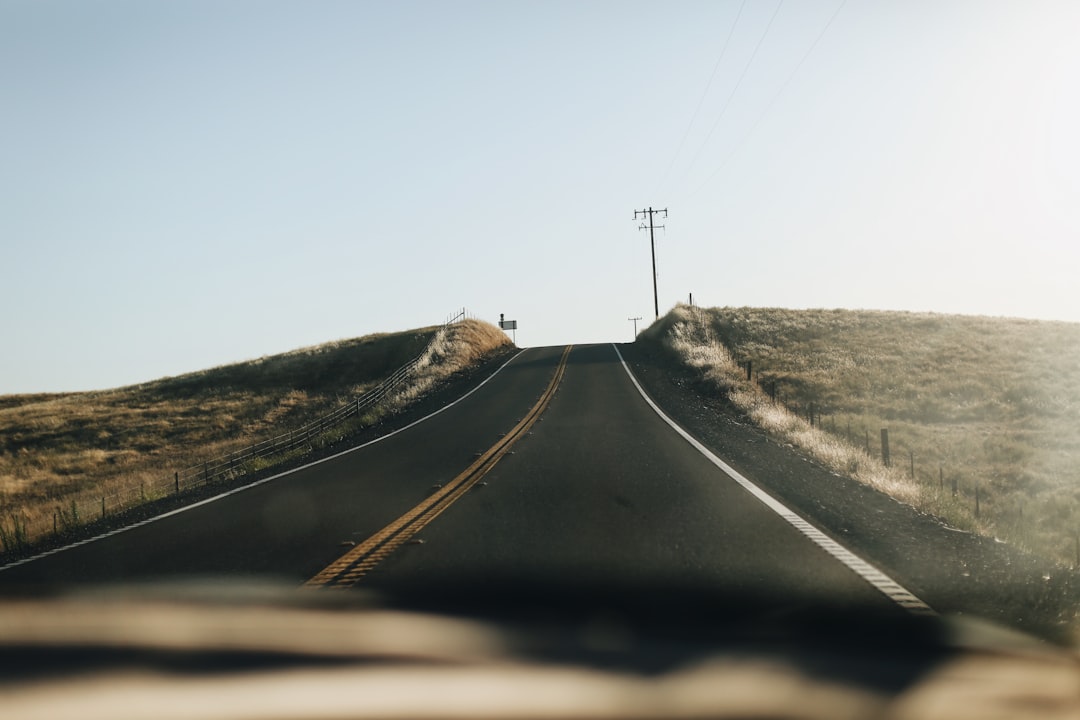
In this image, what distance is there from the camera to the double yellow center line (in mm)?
7168

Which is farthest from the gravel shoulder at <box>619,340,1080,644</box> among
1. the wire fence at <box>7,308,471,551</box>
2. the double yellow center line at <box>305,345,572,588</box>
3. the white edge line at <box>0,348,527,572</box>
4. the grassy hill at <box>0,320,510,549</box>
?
the grassy hill at <box>0,320,510,549</box>

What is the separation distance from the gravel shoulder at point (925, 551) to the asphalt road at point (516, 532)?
0.52 metres

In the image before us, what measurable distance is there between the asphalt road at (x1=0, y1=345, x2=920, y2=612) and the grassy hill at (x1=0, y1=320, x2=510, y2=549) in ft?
37.0

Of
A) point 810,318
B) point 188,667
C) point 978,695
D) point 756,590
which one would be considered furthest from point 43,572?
point 810,318

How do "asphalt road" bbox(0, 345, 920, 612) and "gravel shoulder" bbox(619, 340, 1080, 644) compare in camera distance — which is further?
"asphalt road" bbox(0, 345, 920, 612)

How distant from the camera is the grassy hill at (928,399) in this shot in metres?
16.8

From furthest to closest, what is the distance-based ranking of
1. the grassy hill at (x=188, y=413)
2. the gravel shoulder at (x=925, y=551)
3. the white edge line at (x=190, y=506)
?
1. the grassy hill at (x=188, y=413)
2. the white edge line at (x=190, y=506)
3. the gravel shoulder at (x=925, y=551)

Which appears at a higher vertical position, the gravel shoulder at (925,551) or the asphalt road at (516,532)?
the asphalt road at (516,532)

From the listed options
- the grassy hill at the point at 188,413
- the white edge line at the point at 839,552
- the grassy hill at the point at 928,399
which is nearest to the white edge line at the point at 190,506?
the grassy hill at the point at 188,413

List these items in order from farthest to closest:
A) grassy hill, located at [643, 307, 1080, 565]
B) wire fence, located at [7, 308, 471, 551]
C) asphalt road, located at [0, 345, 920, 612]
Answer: grassy hill, located at [643, 307, 1080, 565] < wire fence, located at [7, 308, 471, 551] < asphalt road, located at [0, 345, 920, 612]

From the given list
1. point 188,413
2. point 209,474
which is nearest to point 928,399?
point 209,474

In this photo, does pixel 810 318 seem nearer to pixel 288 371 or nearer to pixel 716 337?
pixel 716 337

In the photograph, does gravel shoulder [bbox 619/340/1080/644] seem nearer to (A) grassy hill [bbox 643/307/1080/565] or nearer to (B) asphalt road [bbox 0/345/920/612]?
(B) asphalt road [bbox 0/345/920/612]

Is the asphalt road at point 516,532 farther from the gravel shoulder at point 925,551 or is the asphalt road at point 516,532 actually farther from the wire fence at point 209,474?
the wire fence at point 209,474
